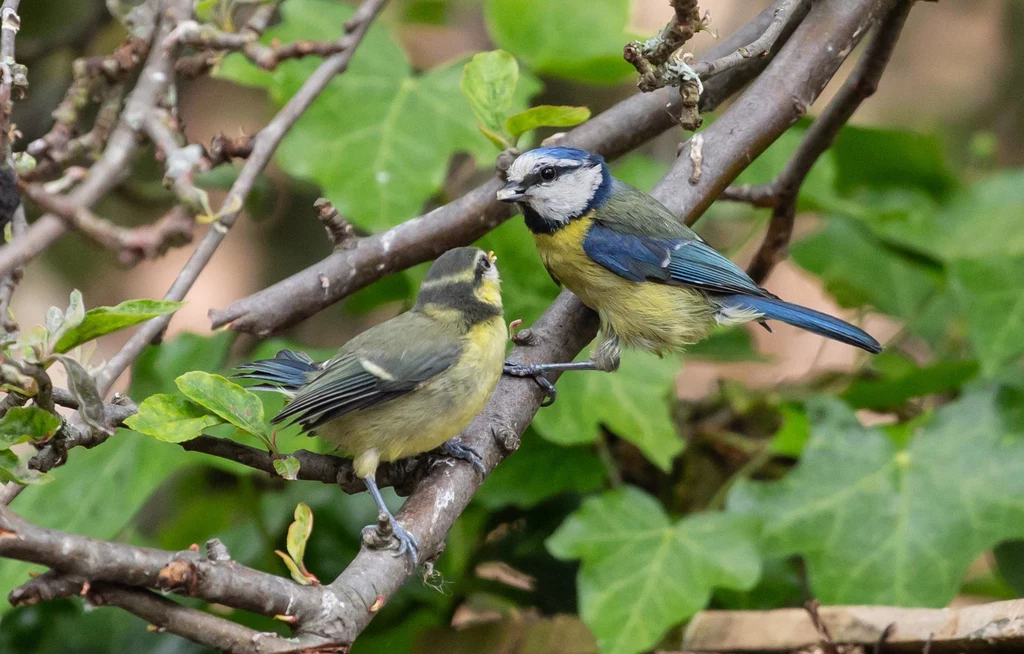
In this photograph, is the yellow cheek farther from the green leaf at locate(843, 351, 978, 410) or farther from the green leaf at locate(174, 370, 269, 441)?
the green leaf at locate(843, 351, 978, 410)

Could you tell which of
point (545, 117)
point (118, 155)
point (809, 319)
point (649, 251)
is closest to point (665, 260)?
point (649, 251)

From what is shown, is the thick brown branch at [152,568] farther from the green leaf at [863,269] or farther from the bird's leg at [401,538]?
the green leaf at [863,269]

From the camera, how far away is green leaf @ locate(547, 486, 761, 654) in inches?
62.8

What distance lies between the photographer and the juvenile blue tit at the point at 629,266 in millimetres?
1529

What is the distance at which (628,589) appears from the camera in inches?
64.4

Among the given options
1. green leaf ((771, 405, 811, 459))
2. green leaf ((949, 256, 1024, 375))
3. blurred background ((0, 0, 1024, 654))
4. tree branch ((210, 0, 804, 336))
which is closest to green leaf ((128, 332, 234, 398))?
blurred background ((0, 0, 1024, 654))

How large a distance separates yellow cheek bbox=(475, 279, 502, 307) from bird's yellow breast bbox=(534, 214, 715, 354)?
208mm

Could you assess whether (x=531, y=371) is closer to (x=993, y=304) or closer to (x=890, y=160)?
(x=993, y=304)

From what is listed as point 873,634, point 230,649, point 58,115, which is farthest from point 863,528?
point 58,115

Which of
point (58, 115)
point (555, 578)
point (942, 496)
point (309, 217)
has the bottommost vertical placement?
point (555, 578)

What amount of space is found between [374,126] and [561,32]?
45 cm

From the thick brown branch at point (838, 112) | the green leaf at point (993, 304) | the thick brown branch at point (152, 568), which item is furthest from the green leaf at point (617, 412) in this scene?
the thick brown branch at point (152, 568)

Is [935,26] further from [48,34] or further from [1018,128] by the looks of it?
[48,34]

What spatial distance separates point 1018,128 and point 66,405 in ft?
12.4
